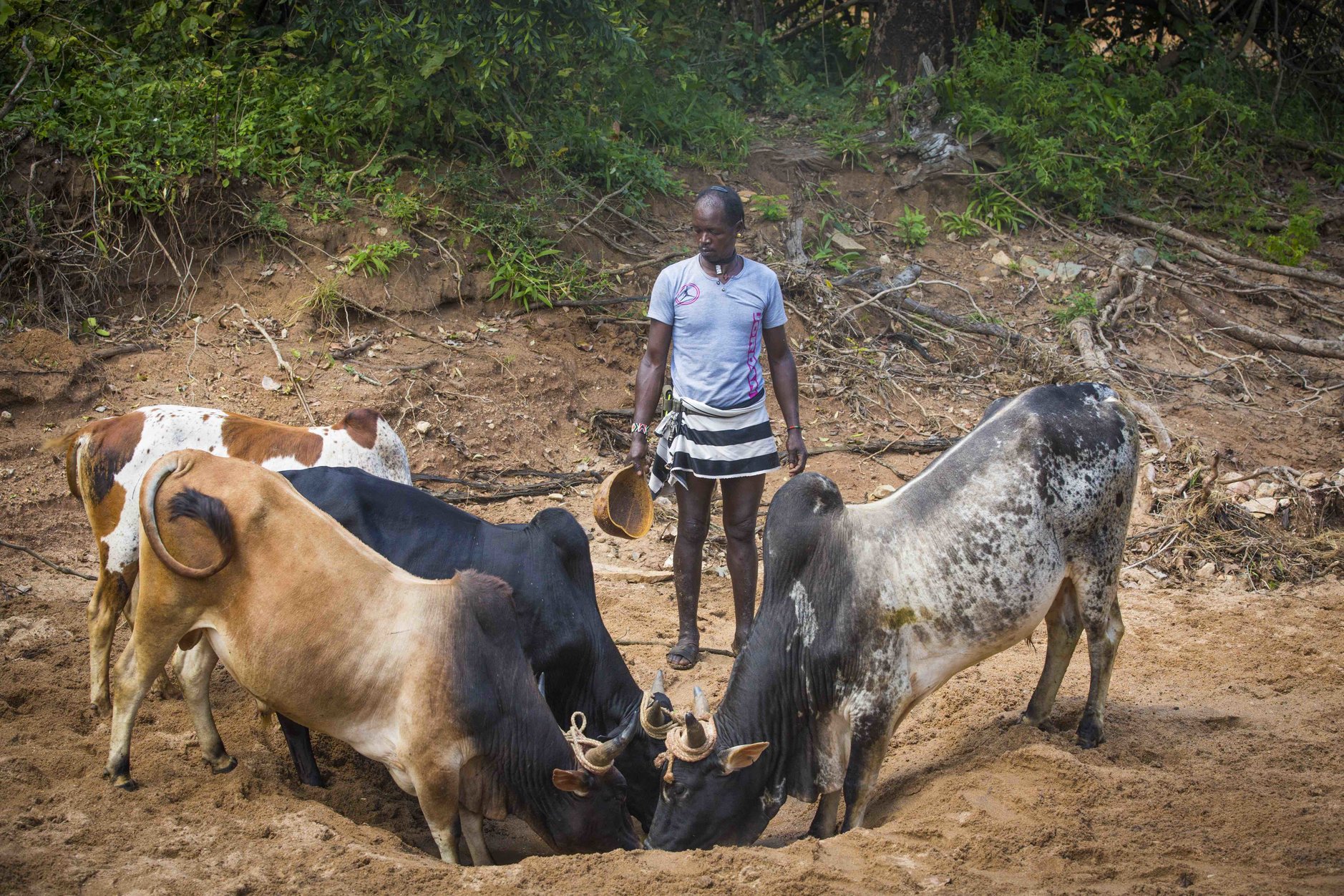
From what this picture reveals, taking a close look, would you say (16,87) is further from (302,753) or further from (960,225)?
(960,225)

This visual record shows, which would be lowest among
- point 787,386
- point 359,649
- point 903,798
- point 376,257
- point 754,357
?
point 903,798

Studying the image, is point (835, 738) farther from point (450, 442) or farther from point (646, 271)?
point (646, 271)

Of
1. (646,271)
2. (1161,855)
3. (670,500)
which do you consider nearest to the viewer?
(1161,855)

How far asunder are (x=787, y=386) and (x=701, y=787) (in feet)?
6.74

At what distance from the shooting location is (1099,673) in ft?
15.2

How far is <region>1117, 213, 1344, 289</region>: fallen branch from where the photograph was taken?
1007 centimetres

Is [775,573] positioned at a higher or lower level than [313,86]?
lower

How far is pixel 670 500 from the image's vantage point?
7352mm

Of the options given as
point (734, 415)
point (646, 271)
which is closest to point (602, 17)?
point (646, 271)

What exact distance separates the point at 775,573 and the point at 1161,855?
161 cm

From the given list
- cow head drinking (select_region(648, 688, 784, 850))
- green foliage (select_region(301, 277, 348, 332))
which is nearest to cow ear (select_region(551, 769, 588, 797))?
cow head drinking (select_region(648, 688, 784, 850))

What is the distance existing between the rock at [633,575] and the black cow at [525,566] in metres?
1.94

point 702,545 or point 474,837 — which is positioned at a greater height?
point 702,545

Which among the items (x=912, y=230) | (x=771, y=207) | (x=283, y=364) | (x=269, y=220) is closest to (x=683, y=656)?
(x=283, y=364)
